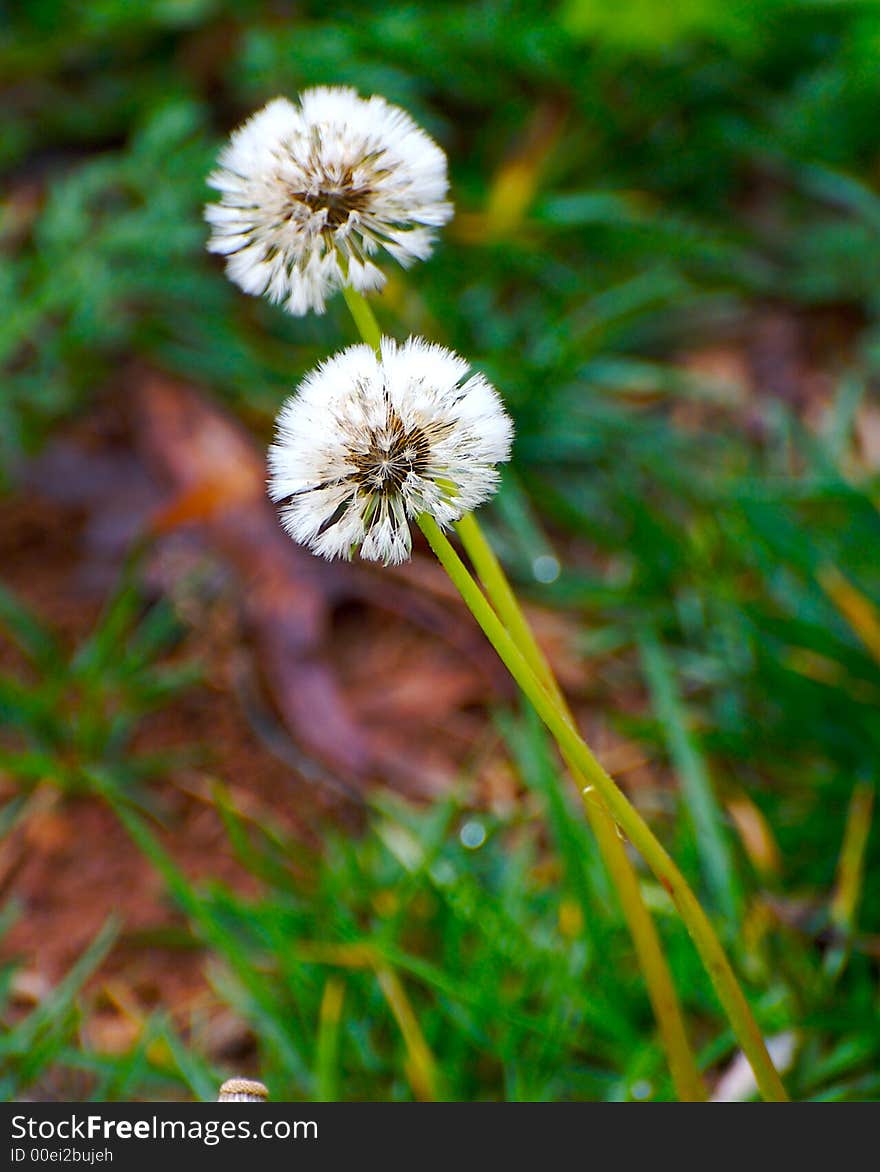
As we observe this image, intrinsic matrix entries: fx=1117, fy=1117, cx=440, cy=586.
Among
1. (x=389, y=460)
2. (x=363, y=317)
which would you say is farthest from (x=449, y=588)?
(x=389, y=460)

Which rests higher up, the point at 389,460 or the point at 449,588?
the point at 449,588

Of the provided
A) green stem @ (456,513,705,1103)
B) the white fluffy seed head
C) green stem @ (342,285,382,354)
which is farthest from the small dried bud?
green stem @ (342,285,382,354)

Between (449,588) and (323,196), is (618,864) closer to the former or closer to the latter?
(323,196)

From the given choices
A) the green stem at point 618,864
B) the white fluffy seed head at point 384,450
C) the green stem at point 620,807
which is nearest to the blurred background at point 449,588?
the green stem at point 618,864

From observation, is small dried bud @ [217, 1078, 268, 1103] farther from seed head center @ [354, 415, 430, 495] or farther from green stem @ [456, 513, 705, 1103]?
seed head center @ [354, 415, 430, 495]

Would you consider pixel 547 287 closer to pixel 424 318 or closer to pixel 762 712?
pixel 424 318

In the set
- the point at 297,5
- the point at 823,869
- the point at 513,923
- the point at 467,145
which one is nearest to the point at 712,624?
the point at 823,869
